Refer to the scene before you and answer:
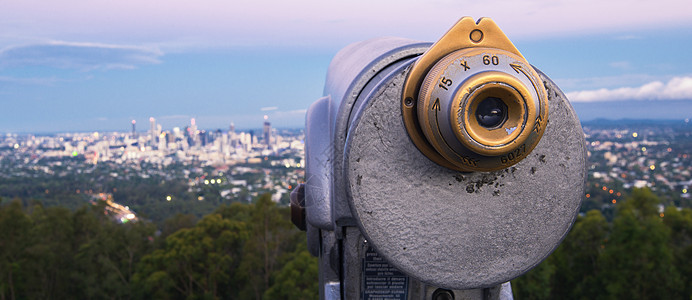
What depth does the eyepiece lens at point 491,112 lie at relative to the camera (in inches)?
58.0

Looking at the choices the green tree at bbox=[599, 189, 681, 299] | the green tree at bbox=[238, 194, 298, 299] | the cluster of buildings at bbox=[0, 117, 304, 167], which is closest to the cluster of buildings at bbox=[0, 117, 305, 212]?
the cluster of buildings at bbox=[0, 117, 304, 167]

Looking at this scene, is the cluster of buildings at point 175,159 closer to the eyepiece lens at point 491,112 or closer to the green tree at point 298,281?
the green tree at point 298,281

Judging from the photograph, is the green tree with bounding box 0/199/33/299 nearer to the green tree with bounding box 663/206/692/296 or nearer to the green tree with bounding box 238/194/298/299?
the green tree with bounding box 238/194/298/299

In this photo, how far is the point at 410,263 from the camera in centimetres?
168

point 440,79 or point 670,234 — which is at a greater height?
point 440,79

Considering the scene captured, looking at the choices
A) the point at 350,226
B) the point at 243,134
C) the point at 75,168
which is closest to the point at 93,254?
the point at 350,226

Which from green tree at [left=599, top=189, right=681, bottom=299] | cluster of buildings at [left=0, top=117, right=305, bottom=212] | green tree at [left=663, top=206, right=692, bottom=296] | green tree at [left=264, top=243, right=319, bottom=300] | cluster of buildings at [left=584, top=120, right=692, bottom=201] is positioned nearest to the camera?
green tree at [left=599, top=189, right=681, bottom=299]

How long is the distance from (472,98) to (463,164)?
216 millimetres

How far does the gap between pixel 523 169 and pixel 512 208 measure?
0.13 metres

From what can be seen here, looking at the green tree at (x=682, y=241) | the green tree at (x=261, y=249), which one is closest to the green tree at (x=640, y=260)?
the green tree at (x=682, y=241)

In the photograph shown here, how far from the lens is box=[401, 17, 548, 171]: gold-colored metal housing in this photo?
143 cm

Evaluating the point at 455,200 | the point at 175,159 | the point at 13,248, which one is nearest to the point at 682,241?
the point at 455,200

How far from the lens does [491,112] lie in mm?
1474

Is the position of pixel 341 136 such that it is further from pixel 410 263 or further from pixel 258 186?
pixel 258 186
